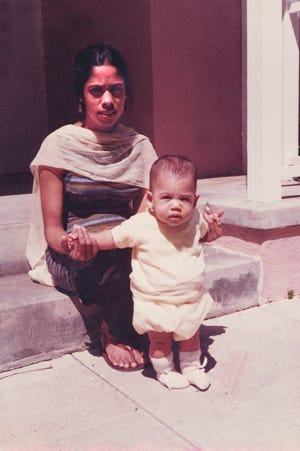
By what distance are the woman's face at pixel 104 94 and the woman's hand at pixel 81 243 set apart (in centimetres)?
60

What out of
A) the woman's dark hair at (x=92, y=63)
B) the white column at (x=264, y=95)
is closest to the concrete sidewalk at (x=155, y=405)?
the white column at (x=264, y=95)

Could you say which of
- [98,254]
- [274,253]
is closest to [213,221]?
[98,254]

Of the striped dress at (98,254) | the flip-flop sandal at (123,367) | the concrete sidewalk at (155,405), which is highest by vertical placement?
the striped dress at (98,254)

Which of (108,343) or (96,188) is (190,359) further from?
(96,188)

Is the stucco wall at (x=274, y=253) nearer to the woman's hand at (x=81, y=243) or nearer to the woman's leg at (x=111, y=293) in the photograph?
the woman's leg at (x=111, y=293)

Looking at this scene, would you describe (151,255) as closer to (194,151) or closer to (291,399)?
(291,399)

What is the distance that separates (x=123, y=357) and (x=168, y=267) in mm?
510

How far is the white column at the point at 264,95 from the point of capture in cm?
332

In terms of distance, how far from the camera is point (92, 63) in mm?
2514

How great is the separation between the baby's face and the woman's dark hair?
611 mm

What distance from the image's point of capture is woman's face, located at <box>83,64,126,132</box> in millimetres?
2498

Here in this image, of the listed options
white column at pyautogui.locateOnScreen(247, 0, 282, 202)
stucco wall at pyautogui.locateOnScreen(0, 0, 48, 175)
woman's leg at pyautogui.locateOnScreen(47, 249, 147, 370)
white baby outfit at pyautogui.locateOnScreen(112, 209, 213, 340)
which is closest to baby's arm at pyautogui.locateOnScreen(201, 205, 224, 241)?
white baby outfit at pyautogui.locateOnScreen(112, 209, 213, 340)

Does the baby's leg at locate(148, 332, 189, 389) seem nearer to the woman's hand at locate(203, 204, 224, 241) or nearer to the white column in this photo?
the woman's hand at locate(203, 204, 224, 241)

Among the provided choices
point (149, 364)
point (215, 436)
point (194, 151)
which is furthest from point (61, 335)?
point (194, 151)
